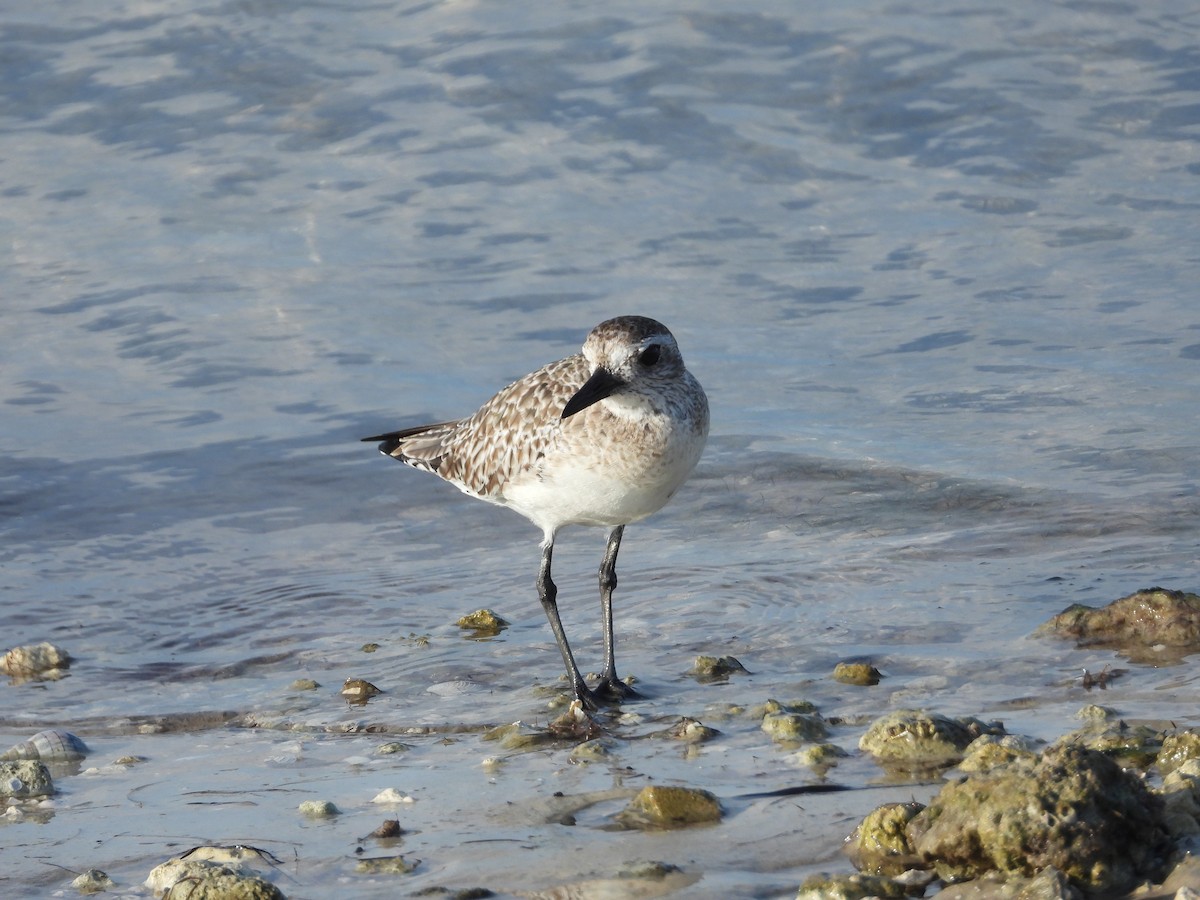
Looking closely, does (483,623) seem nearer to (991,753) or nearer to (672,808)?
(672,808)

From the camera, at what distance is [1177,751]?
205 inches

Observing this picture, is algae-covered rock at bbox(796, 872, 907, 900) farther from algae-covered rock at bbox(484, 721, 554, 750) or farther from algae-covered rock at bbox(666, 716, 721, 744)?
algae-covered rock at bbox(484, 721, 554, 750)

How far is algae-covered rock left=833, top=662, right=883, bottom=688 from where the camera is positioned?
22.5 ft

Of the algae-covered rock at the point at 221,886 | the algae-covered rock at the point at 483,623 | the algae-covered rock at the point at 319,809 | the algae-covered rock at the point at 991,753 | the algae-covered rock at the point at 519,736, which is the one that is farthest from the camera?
the algae-covered rock at the point at 483,623

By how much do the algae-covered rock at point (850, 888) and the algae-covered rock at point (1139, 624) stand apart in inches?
113

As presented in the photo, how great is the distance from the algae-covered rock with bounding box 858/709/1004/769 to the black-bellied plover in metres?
1.58

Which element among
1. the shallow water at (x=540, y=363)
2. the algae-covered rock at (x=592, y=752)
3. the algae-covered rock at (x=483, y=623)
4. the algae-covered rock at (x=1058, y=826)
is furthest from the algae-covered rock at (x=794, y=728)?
the algae-covered rock at (x=483, y=623)

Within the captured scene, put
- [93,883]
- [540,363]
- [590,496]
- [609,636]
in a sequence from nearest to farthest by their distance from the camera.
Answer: [93,883] < [590,496] < [609,636] < [540,363]

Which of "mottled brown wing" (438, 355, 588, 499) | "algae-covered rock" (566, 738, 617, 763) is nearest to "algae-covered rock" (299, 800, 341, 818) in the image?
"algae-covered rock" (566, 738, 617, 763)

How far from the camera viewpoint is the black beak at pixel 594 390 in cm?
673

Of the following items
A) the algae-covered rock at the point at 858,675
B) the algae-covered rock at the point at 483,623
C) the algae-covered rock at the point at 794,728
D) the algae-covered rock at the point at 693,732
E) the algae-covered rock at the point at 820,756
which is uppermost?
the algae-covered rock at the point at 820,756

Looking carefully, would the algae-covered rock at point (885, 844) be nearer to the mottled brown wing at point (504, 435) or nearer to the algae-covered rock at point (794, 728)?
the algae-covered rock at point (794, 728)

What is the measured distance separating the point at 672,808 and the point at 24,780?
8.33 feet

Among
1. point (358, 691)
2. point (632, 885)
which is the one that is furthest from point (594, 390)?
point (632, 885)
